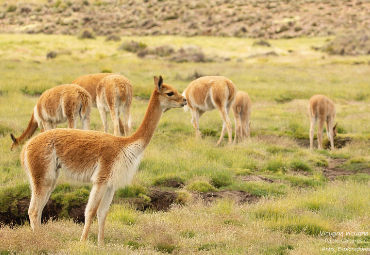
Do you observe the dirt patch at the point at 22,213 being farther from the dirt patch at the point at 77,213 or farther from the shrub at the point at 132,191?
the shrub at the point at 132,191

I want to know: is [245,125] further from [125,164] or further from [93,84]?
[125,164]

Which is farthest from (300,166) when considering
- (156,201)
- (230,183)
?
(156,201)

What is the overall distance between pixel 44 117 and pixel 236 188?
15.3 feet

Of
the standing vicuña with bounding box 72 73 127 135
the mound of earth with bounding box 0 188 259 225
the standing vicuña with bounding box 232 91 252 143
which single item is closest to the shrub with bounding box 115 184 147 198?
the mound of earth with bounding box 0 188 259 225

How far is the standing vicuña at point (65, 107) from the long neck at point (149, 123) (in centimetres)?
341

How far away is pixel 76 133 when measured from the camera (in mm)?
5805

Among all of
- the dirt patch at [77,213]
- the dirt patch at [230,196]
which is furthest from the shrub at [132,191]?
the dirt patch at [230,196]

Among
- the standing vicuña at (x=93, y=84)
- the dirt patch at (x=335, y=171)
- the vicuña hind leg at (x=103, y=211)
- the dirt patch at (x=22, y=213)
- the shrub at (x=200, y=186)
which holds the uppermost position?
the standing vicuña at (x=93, y=84)

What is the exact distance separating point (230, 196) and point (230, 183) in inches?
28.6

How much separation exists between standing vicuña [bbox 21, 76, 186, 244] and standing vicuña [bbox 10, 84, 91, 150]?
3.34m

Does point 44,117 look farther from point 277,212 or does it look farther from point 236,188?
point 277,212

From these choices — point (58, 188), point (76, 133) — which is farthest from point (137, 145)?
point (58, 188)

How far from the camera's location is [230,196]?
27.0 feet

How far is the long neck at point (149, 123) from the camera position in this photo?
5906 mm
